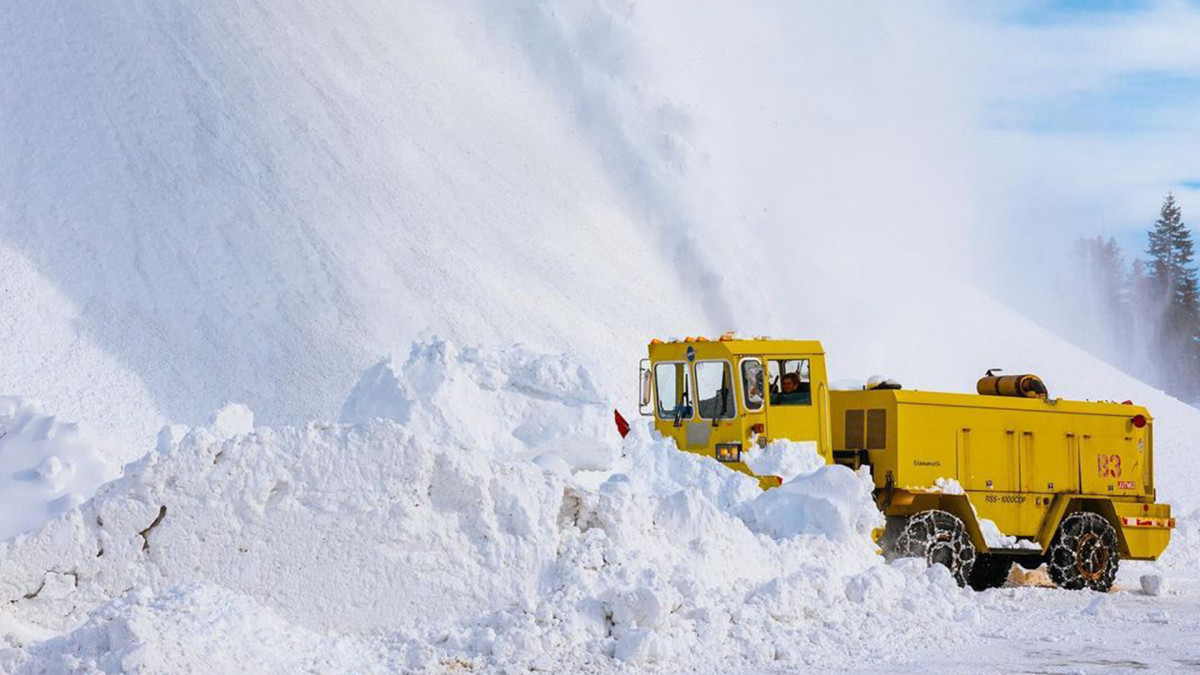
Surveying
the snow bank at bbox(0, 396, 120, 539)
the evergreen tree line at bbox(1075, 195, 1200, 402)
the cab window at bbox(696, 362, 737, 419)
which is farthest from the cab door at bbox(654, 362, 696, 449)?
the evergreen tree line at bbox(1075, 195, 1200, 402)

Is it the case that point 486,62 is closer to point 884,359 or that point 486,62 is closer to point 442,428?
point 884,359

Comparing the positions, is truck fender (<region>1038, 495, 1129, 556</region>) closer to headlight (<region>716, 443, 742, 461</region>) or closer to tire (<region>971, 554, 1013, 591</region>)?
tire (<region>971, 554, 1013, 591</region>)

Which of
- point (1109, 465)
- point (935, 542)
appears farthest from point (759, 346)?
point (1109, 465)

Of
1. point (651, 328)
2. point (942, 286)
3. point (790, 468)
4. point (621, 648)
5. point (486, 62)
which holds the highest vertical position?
point (486, 62)

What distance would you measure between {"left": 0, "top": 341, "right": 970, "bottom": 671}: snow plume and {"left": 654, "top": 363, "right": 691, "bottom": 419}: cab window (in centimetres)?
334

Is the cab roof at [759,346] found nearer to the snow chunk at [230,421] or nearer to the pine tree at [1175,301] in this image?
the snow chunk at [230,421]

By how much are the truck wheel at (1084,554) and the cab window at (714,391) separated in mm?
3891

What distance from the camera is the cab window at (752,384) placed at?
44.5 feet

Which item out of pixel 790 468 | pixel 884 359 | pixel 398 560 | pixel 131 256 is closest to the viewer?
pixel 398 560

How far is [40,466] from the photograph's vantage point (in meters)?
11.4

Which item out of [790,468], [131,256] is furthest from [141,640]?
[131,256]

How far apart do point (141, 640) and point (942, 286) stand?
27737 mm

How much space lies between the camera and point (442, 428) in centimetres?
1482

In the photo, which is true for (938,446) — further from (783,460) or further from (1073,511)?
(1073,511)
